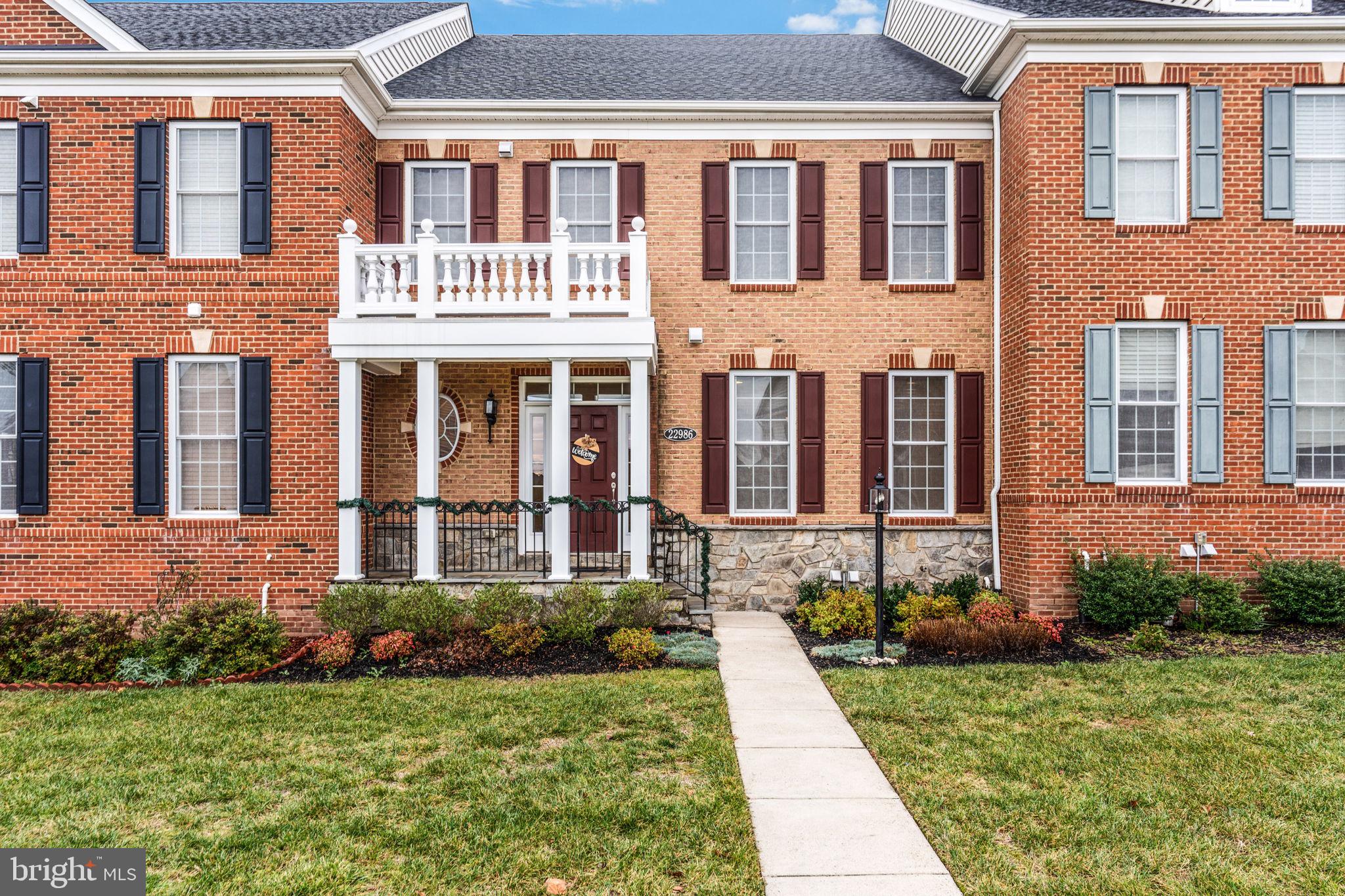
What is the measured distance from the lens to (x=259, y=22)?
41.3 ft

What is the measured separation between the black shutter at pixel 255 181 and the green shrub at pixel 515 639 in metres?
5.77

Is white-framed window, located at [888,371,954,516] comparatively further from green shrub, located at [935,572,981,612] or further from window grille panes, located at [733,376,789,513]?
window grille panes, located at [733,376,789,513]

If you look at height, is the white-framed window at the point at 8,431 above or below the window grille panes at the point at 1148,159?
below

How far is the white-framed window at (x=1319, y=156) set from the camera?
10.5m

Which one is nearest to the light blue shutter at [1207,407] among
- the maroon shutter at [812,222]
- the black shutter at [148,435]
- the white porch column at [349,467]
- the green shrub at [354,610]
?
the maroon shutter at [812,222]

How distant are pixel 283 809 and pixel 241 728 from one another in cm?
200

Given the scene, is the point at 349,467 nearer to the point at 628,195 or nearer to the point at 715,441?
the point at 715,441

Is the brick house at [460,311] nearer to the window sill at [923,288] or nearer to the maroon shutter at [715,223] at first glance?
the window sill at [923,288]

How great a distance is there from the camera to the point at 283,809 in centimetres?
510

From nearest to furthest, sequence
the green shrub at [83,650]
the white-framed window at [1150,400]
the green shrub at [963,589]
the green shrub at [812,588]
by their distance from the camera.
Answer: the green shrub at [83,650]
the white-framed window at [1150,400]
the green shrub at [963,589]
the green shrub at [812,588]

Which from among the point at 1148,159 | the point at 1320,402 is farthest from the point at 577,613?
the point at 1320,402

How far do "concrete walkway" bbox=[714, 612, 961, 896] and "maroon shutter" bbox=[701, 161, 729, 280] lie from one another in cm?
592

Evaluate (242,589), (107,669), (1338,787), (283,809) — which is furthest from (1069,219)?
(107,669)

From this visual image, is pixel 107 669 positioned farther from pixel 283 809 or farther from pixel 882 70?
pixel 882 70
